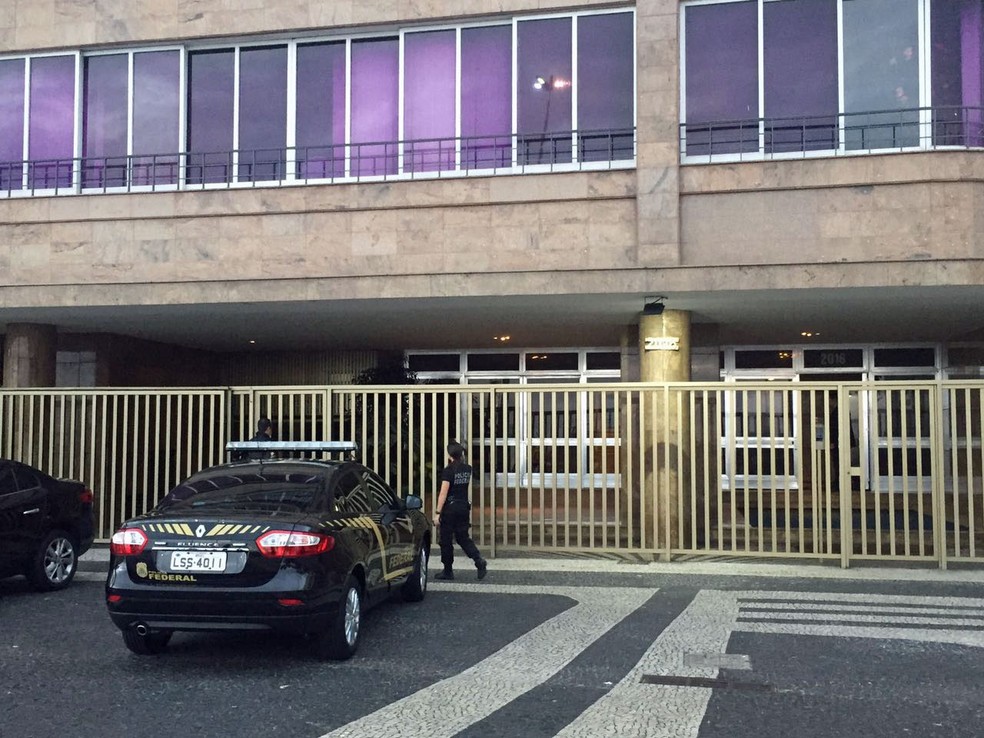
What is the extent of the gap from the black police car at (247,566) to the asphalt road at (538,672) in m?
0.32

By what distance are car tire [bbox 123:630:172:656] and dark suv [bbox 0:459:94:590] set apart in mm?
2731

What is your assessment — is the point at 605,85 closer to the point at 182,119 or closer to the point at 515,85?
the point at 515,85

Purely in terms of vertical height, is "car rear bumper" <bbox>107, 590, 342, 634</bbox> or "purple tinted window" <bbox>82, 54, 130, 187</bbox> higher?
"purple tinted window" <bbox>82, 54, 130, 187</bbox>

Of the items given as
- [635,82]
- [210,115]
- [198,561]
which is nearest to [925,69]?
[635,82]

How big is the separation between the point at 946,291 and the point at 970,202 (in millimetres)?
1071

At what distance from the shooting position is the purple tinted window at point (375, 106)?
42.0 ft

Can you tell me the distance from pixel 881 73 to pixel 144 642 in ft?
34.4

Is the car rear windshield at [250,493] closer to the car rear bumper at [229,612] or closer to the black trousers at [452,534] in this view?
the car rear bumper at [229,612]

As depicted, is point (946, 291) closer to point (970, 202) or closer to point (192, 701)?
point (970, 202)

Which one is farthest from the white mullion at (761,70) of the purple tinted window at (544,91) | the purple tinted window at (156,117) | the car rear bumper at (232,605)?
the car rear bumper at (232,605)

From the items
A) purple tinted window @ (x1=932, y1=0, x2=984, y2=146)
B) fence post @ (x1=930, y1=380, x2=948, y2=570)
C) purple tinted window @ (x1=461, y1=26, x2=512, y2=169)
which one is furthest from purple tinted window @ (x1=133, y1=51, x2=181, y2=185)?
fence post @ (x1=930, y1=380, x2=948, y2=570)

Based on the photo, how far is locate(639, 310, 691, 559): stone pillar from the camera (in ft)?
38.9

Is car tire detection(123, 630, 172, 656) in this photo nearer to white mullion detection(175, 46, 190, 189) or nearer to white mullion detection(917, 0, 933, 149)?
white mullion detection(175, 46, 190, 189)

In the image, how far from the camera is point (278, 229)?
1252 cm
